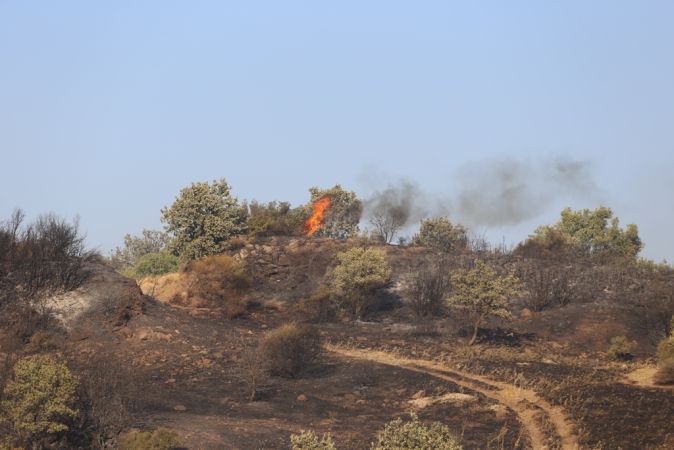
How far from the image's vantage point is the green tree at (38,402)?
56.6 feet

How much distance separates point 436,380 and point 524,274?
59.6ft

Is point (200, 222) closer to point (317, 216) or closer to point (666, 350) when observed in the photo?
point (317, 216)

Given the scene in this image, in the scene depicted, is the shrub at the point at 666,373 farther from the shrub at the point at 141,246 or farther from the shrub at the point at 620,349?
the shrub at the point at 141,246

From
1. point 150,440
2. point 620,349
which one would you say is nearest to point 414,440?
point 150,440

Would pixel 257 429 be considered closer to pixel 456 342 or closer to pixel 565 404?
pixel 565 404

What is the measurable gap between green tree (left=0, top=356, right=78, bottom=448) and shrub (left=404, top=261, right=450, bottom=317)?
2257 centimetres

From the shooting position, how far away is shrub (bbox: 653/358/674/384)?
25047mm

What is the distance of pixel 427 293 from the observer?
3888 cm

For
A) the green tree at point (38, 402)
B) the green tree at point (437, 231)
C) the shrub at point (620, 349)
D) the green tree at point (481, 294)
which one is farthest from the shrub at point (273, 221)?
the green tree at point (38, 402)

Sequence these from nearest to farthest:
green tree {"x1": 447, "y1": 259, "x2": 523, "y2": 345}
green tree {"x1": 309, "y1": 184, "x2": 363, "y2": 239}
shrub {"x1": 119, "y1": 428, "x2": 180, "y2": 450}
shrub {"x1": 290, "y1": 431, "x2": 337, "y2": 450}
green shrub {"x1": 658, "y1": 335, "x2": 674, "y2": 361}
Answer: shrub {"x1": 290, "y1": 431, "x2": 337, "y2": 450}
shrub {"x1": 119, "y1": 428, "x2": 180, "y2": 450}
green shrub {"x1": 658, "y1": 335, "x2": 674, "y2": 361}
green tree {"x1": 447, "y1": 259, "x2": 523, "y2": 345}
green tree {"x1": 309, "y1": 184, "x2": 363, "y2": 239}

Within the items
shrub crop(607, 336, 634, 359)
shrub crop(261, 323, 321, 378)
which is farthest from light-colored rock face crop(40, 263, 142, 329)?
shrub crop(607, 336, 634, 359)

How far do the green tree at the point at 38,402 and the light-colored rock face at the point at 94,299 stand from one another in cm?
1382

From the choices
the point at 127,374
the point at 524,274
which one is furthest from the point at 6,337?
the point at 524,274

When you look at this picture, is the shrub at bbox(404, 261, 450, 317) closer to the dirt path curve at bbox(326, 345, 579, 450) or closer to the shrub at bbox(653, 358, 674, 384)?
the dirt path curve at bbox(326, 345, 579, 450)
